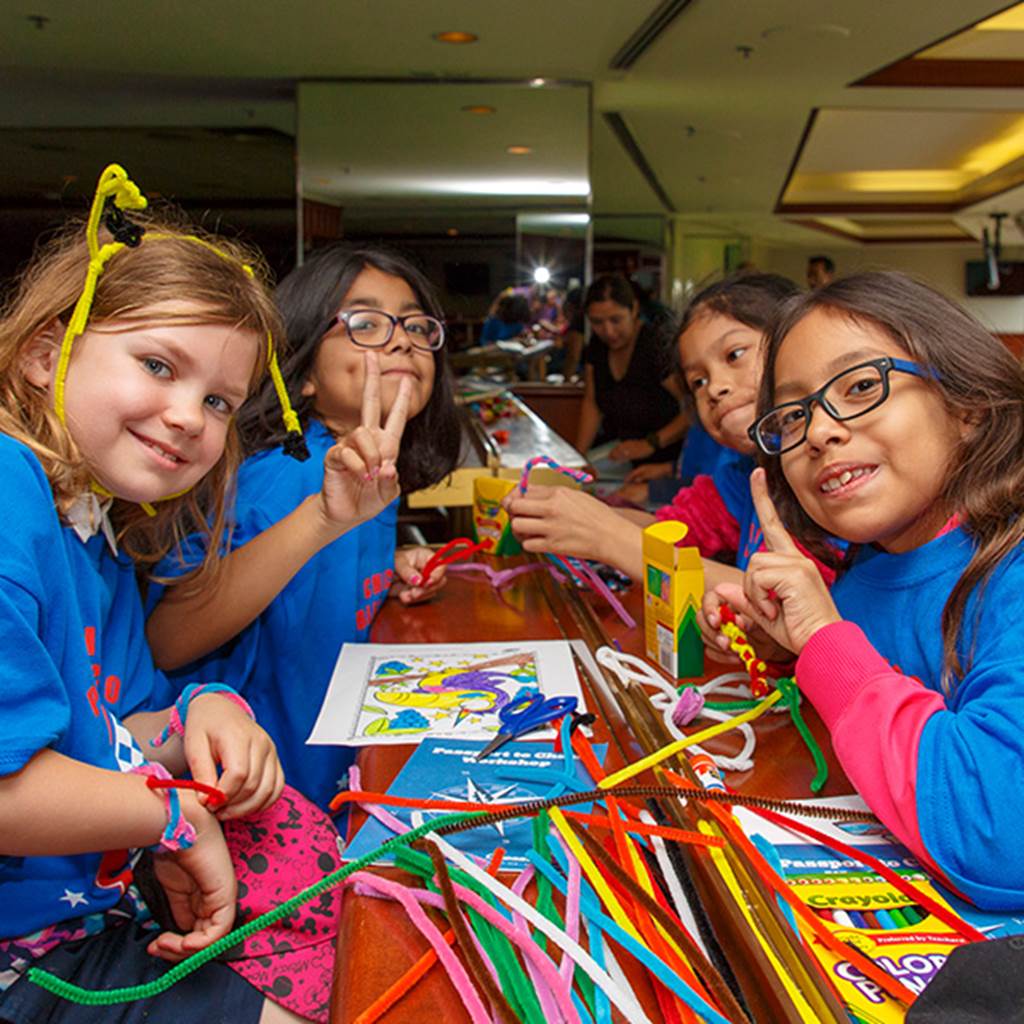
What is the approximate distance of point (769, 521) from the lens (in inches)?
49.4

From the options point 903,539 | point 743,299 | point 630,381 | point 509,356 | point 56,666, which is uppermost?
point 509,356

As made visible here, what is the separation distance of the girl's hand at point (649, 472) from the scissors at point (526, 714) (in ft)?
12.2

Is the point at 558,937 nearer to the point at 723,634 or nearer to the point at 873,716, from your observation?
the point at 873,716

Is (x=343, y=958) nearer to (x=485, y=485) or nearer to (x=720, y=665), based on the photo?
(x=720, y=665)

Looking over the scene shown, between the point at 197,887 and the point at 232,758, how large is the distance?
0.14m

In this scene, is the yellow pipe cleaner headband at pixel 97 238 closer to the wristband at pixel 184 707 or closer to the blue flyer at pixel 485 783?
the wristband at pixel 184 707

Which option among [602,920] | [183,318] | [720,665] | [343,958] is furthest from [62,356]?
[720,665]

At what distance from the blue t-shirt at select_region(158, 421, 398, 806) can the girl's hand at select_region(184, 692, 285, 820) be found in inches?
18.7

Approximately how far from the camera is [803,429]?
1.23 m

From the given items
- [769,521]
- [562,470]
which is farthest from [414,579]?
[769,521]

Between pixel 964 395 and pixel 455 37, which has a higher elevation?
pixel 455 37

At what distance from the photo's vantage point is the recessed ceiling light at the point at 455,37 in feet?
18.0

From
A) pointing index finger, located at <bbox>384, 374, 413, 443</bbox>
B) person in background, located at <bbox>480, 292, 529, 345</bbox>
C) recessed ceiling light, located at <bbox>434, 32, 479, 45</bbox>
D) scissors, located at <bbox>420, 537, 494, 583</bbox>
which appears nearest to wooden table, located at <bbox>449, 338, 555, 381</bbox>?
person in background, located at <bbox>480, 292, 529, 345</bbox>

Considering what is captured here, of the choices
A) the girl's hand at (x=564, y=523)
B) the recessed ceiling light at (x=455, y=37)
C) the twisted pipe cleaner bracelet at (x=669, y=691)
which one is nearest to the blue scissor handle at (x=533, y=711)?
the twisted pipe cleaner bracelet at (x=669, y=691)
